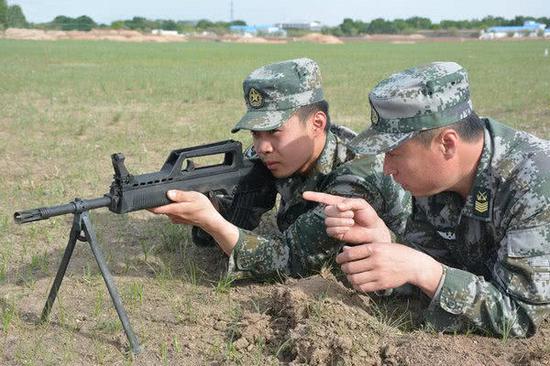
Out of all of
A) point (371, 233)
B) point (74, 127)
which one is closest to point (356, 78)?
point (74, 127)

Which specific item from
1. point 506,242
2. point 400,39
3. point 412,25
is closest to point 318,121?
point 506,242

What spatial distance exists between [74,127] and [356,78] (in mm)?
12424

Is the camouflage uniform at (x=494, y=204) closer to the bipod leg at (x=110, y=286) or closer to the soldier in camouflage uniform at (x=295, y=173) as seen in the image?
the soldier in camouflage uniform at (x=295, y=173)

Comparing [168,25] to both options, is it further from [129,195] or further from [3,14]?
[129,195]

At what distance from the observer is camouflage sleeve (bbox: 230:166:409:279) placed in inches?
144

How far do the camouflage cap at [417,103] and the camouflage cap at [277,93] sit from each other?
898mm

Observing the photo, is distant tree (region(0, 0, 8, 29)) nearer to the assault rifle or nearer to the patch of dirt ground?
the patch of dirt ground

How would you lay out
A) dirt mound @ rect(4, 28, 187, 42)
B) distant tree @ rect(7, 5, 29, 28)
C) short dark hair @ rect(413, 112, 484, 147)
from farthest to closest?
1. distant tree @ rect(7, 5, 29, 28)
2. dirt mound @ rect(4, 28, 187, 42)
3. short dark hair @ rect(413, 112, 484, 147)

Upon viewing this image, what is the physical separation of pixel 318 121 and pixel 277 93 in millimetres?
299

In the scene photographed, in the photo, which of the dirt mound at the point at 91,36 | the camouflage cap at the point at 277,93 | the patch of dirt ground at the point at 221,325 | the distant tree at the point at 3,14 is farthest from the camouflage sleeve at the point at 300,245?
the distant tree at the point at 3,14

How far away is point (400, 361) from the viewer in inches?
110

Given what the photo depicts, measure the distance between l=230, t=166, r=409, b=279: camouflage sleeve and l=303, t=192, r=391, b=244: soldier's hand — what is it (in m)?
0.47

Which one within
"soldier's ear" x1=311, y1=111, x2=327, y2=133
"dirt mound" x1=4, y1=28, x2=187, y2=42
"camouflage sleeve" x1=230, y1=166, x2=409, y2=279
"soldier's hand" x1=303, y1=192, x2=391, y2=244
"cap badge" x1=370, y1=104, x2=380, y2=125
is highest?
"cap badge" x1=370, y1=104, x2=380, y2=125

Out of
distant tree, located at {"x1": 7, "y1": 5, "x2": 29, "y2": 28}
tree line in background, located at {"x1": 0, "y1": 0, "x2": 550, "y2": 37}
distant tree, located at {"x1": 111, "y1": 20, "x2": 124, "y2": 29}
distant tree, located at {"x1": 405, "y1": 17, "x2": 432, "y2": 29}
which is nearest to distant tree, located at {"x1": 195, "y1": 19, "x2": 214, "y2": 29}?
tree line in background, located at {"x1": 0, "y1": 0, "x2": 550, "y2": 37}
